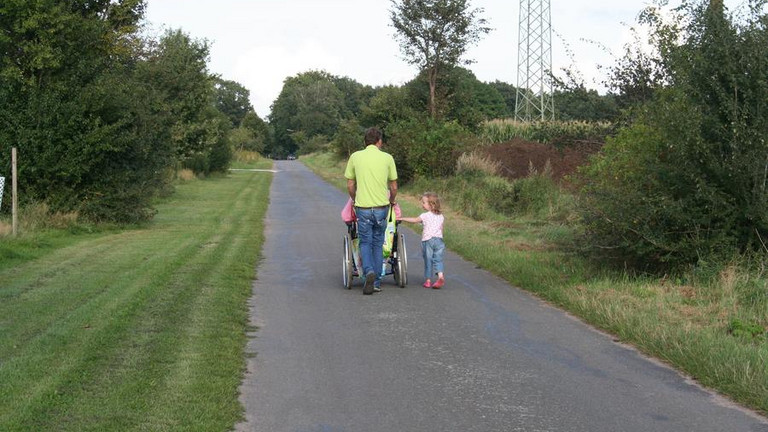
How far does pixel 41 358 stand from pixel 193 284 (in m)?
4.03

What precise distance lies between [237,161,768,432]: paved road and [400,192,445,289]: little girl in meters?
0.29

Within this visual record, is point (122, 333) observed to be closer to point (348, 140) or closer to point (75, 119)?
point (75, 119)

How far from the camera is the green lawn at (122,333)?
5.27m

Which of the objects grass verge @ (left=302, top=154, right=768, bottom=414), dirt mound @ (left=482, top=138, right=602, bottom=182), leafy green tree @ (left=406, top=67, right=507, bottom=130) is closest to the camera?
grass verge @ (left=302, top=154, right=768, bottom=414)

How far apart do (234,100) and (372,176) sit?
15844 centimetres

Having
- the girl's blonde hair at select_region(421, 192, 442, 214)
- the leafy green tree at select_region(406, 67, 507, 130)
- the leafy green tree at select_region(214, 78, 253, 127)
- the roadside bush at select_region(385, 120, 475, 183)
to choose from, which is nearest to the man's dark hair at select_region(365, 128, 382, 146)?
the girl's blonde hair at select_region(421, 192, 442, 214)

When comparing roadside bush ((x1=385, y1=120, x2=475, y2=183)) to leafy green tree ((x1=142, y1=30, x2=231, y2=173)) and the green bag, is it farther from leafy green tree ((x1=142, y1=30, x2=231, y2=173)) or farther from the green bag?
the green bag

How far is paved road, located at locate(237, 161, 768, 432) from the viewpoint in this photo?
5.32 m

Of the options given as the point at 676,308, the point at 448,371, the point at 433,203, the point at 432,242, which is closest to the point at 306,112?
the point at 433,203

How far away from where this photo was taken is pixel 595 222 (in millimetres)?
10562

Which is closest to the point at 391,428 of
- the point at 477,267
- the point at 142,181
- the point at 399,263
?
the point at 399,263

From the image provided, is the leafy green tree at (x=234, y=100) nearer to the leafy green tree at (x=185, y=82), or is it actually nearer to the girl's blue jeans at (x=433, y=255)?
the leafy green tree at (x=185, y=82)

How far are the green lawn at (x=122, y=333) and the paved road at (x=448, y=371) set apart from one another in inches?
13.9

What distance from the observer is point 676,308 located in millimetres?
8570
